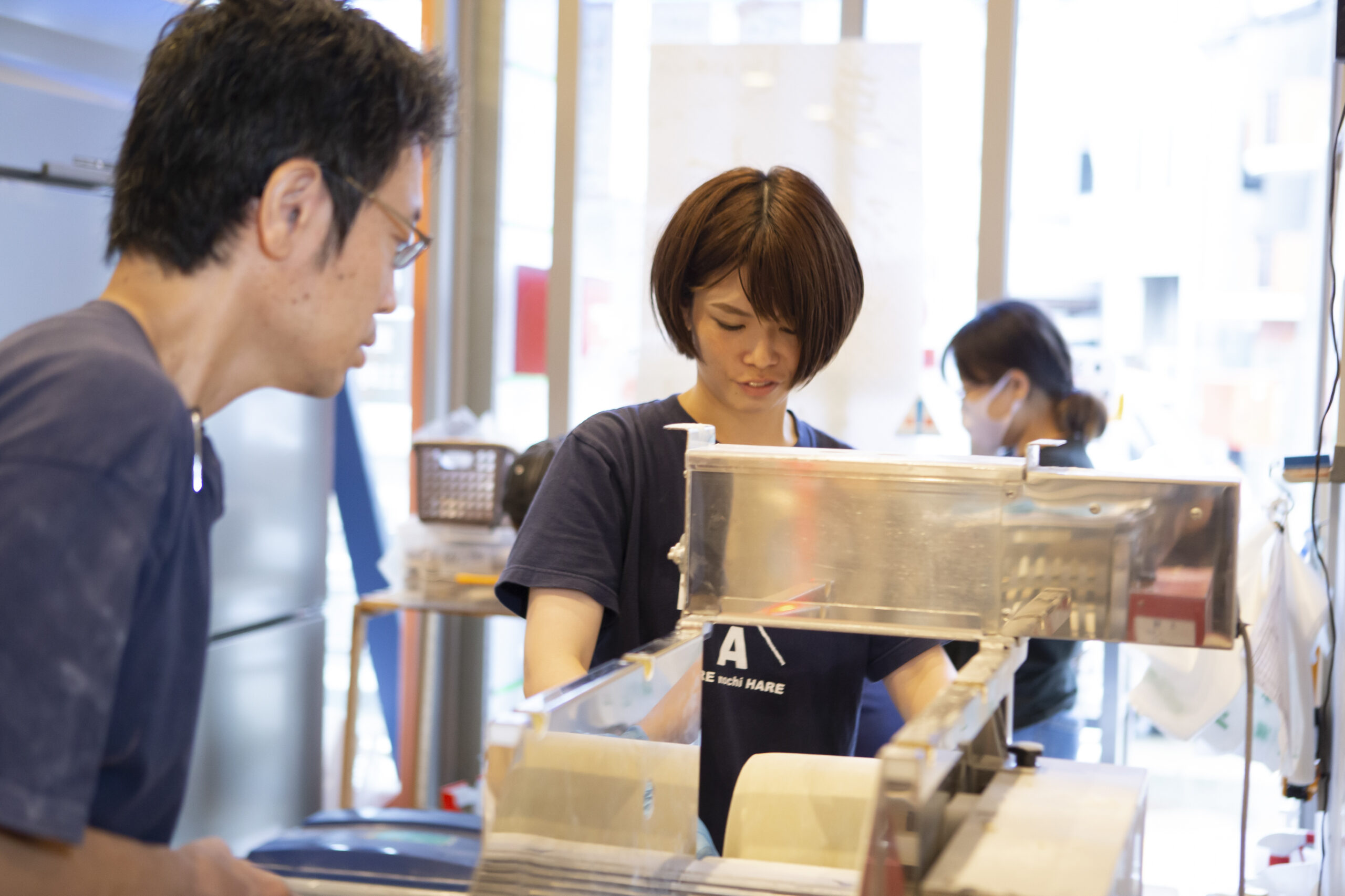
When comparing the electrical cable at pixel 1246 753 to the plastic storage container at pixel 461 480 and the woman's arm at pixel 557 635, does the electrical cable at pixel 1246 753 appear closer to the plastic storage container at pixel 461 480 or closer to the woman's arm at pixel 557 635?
the woman's arm at pixel 557 635

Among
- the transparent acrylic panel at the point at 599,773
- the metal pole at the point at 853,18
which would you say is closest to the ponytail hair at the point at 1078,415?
the metal pole at the point at 853,18

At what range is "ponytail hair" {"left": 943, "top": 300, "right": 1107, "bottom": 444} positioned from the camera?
7.77 ft

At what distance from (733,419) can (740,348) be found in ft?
0.30

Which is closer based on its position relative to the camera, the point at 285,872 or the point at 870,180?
the point at 285,872

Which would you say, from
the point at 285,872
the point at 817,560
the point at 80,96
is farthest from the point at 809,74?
the point at 285,872

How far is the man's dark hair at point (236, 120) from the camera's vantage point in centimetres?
79

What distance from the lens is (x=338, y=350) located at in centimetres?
88

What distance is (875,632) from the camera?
101 cm

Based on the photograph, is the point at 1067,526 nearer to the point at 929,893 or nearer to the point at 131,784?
the point at 929,893

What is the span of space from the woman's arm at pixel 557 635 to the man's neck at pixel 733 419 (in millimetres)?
257

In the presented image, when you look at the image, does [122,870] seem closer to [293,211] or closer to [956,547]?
[293,211]

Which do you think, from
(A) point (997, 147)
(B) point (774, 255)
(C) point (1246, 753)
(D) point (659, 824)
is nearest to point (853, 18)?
(A) point (997, 147)

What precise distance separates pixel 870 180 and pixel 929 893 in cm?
242

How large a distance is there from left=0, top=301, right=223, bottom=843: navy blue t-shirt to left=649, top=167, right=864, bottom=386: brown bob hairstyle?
27.2 inches
